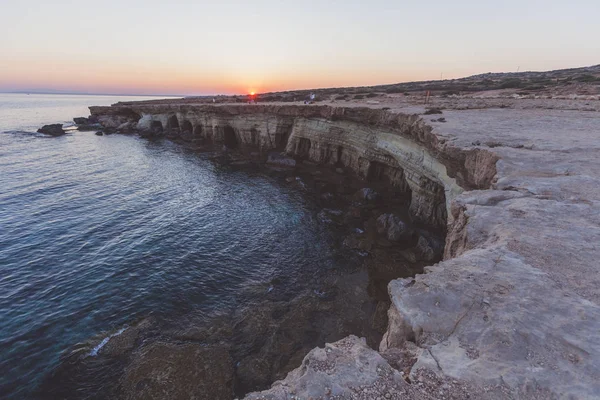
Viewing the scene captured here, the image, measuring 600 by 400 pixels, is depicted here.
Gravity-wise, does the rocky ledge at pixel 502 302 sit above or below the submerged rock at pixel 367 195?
above

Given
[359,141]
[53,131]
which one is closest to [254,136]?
[359,141]

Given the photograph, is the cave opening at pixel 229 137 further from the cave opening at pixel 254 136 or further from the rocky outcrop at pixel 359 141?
the cave opening at pixel 254 136

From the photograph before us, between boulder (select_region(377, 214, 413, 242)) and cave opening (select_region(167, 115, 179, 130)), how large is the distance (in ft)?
186

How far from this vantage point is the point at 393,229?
66.5 ft

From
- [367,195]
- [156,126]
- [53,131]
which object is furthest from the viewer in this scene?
[156,126]

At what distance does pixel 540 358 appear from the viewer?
390 cm

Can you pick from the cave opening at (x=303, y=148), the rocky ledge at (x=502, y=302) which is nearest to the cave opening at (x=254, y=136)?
the cave opening at (x=303, y=148)

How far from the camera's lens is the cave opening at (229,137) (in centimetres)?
5203

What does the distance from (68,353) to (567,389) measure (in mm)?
15553

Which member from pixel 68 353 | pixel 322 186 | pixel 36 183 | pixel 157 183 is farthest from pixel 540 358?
pixel 36 183

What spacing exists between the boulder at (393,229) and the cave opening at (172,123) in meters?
56.8

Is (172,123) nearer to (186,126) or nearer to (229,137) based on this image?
(186,126)

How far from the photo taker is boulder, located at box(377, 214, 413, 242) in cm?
2002

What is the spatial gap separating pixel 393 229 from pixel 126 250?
1775cm
